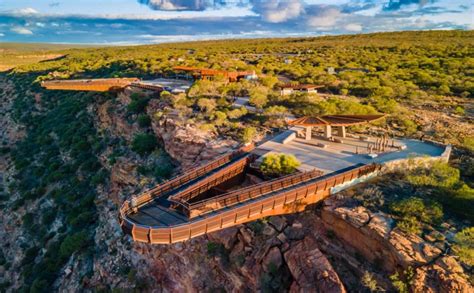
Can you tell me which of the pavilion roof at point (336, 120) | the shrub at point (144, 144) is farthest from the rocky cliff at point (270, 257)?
the pavilion roof at point (336, 120)

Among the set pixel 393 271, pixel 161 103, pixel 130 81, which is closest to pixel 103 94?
pixel 130 81

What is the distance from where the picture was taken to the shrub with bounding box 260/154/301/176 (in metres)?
19.6

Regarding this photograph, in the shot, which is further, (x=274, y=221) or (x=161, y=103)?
(x=161, y=103)

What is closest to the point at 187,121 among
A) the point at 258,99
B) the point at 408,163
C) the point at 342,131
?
the point at 258,99

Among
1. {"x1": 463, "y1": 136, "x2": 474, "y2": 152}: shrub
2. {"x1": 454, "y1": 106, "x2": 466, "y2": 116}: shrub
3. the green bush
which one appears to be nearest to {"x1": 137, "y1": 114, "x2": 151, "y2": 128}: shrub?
the green bush

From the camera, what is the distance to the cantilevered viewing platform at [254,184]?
49.6 ft

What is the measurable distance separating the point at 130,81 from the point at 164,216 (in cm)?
3461

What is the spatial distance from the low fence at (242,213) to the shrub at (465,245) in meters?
5.62

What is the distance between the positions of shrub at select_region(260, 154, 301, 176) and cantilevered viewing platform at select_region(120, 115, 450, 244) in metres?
0.65

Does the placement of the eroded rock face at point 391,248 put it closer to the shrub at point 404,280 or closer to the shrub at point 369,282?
the shrub at point 404,280

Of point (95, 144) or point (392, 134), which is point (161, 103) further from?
point (392, 134)

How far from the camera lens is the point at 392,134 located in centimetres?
2683

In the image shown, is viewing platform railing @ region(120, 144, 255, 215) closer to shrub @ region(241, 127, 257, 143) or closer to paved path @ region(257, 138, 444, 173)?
shrub @ region(241, 127, 257, 143)

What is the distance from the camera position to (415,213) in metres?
15.5
